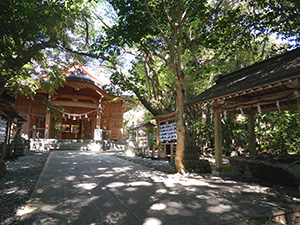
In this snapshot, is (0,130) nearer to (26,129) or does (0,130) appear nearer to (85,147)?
(85,147)

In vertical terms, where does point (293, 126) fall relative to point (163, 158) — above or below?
above

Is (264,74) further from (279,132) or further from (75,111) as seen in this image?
(75,111)

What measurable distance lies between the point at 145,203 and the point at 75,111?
21180 millimetres

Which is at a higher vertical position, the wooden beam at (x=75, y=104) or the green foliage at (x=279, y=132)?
the wooden beam at (x=75, y=104)

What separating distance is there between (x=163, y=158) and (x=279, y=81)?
8130 millimetres

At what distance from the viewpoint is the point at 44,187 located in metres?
4.76

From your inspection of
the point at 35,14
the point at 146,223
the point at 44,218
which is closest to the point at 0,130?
the point at 35,14

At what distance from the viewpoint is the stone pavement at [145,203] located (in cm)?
301

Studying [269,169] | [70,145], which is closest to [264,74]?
[269,169]

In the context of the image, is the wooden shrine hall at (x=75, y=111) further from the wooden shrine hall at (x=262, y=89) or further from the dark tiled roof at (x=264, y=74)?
the dark tiled roof at (x=264, y=74)

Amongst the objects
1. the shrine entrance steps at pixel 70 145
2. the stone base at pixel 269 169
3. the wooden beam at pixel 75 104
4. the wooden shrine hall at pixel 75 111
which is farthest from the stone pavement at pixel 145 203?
the wooden beam at pixel 75 104

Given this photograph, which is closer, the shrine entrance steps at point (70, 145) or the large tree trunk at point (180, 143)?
the large tree trunk at point (180, 143)

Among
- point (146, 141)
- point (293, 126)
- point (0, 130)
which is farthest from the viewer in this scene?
point (146, 141)

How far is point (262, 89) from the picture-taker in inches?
201
